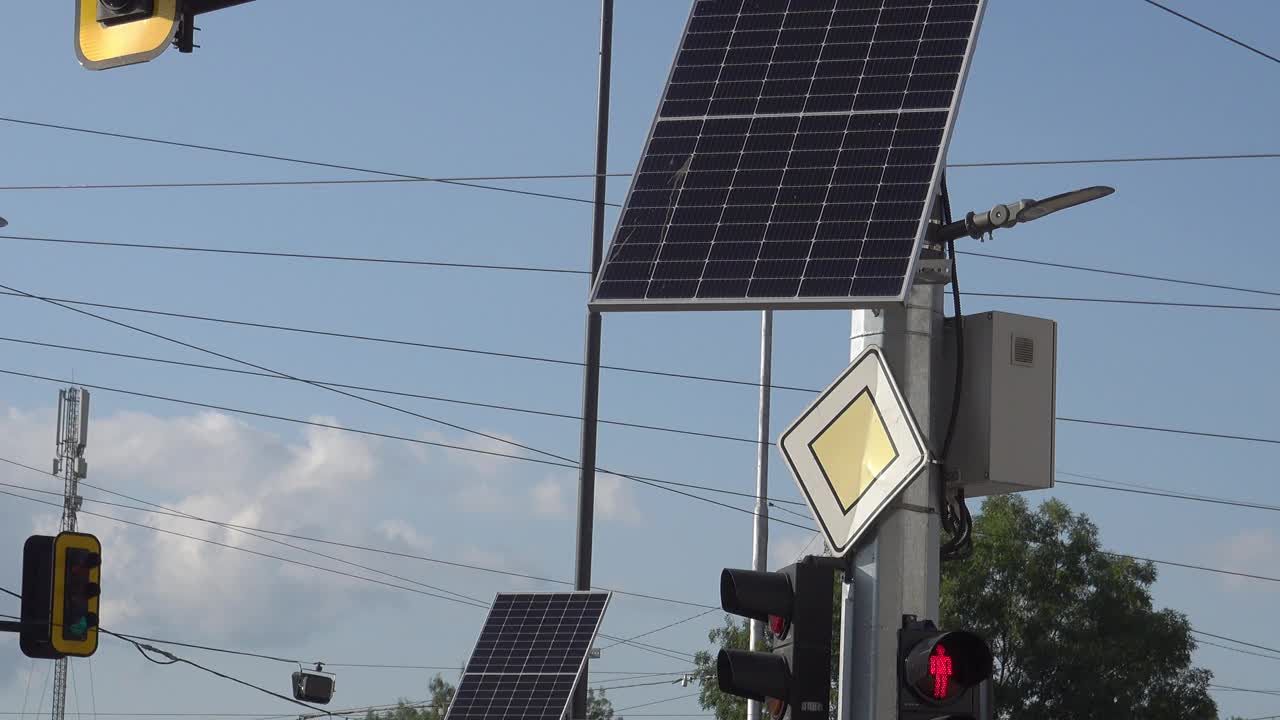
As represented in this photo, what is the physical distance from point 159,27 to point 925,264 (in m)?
4.05

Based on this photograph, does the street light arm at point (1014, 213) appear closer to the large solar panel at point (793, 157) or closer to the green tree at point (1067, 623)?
the large solar panel at point (793, 157)

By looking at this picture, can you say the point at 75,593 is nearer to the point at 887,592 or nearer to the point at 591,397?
the point at 591,397

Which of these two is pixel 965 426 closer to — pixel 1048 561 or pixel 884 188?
pixel 884 188

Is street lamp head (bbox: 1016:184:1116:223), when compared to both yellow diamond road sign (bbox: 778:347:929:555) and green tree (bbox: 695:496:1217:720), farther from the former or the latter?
green tree (bbox: 695:496:1217:720)

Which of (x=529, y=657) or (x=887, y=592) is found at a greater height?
(x=529, y=657)

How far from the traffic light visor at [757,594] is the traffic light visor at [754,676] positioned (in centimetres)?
21

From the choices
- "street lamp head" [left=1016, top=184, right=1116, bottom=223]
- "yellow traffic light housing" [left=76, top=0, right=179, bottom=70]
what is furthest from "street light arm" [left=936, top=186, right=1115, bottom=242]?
"yellow traffic light housing" [left=76, top=0, right=179, bottom=70]

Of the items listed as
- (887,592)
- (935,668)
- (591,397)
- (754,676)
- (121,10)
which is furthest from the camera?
(591,397)

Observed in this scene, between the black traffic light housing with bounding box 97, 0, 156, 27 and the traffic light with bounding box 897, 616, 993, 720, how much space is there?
4.90 meters

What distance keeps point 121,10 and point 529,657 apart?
53.8 ft

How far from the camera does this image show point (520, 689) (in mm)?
24125

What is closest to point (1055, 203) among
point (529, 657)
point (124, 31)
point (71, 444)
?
point (124, 31)

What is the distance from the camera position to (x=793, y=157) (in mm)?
→ 9352

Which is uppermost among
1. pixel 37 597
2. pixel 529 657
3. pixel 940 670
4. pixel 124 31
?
pixel 124 31
